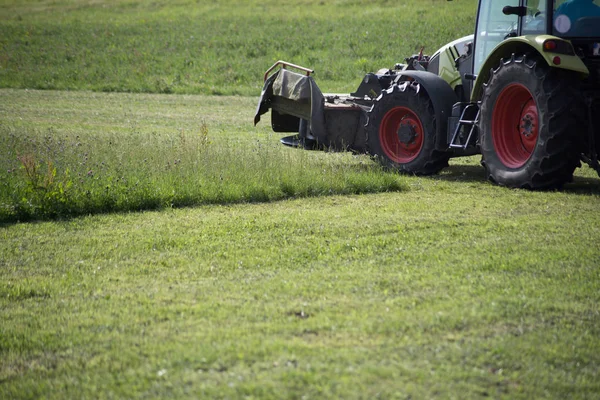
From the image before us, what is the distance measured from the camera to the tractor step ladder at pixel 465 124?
9562 millimetres

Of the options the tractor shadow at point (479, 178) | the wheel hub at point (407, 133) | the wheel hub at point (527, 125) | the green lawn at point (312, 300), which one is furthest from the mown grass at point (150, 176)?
the wheel hub at point (527, 125)

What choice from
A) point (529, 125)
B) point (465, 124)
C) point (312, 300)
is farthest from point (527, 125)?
point (312, 300)

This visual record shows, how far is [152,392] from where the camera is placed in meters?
3.85

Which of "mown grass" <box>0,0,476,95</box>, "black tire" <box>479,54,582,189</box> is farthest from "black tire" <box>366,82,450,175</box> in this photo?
"mown grass" <box>0,0,476,95</box>

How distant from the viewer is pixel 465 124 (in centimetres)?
978

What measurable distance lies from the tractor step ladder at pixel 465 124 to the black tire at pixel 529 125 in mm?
233

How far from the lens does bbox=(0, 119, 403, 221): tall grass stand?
801cm

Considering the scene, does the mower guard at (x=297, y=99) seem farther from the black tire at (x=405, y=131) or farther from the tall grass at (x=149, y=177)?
the black tire at (x=405, y=131)

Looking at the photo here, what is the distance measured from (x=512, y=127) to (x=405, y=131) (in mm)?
1625

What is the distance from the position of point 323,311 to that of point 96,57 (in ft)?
91.1

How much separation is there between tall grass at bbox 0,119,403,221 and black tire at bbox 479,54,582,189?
50.5 inches

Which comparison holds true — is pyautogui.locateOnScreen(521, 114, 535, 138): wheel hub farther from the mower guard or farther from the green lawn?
the mower guard

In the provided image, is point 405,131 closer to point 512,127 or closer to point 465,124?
point 465,124

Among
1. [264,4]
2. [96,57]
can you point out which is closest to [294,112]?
[96,57]
